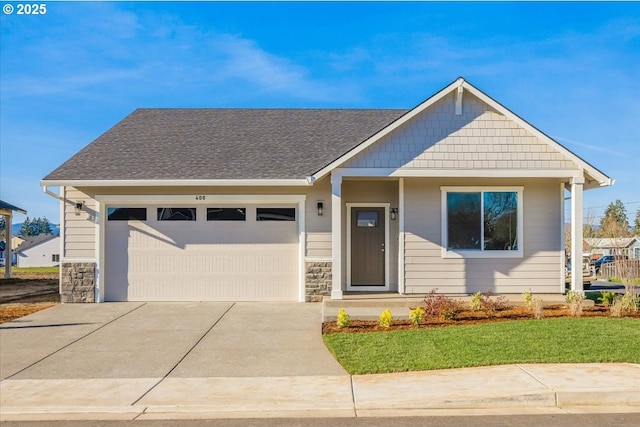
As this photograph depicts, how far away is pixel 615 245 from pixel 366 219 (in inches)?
351

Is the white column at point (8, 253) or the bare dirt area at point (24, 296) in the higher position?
the white column at point (8, 253)

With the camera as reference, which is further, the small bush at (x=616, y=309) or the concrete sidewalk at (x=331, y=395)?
the small bush at (x=616, y=309)

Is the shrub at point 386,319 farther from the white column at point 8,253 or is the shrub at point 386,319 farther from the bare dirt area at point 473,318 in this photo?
the white column at point 8,253

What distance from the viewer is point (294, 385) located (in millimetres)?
6828

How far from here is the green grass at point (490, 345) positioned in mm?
7574

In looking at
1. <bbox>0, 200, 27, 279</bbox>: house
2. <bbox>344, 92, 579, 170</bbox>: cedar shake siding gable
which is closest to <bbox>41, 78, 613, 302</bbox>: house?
<bbox>344, 92, 579, 170</bbox>: cedar shake siding gable

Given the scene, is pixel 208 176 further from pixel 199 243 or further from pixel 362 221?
pixel 362 221

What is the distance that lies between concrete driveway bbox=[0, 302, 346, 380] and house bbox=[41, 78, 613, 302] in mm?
944

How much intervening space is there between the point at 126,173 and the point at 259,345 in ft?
20.9

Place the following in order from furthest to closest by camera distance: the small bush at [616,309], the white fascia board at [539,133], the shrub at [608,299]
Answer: the white fascia board at [539,133] < the shrub at [608,299] < the small bush at [616,309]

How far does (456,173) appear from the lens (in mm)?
11922

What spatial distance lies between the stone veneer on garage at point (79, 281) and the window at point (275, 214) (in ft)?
14.1

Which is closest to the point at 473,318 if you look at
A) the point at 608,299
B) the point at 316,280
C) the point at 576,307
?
the point at 576,307

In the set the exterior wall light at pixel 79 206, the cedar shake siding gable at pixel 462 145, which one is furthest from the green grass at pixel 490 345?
the exterior wall light at pixel 79 206
